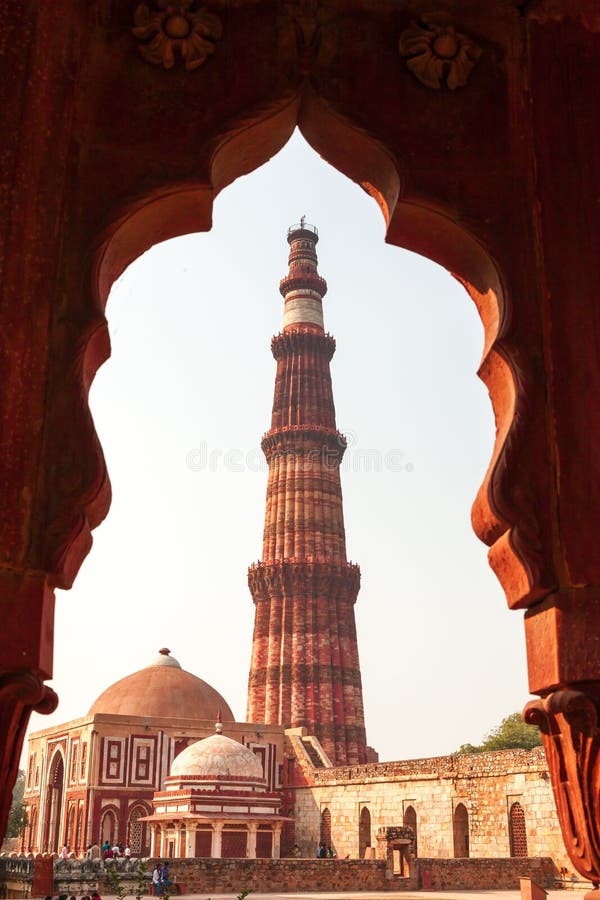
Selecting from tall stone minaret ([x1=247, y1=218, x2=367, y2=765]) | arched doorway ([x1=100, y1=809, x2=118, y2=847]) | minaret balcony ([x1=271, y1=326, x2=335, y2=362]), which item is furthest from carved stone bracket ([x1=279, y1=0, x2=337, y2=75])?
minaret balcony ([x1=271, y1=326, x2=335, y2=362])

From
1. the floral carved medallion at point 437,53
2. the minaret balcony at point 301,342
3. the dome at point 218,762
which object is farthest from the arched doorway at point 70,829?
the floral carved medallion at point 437,53

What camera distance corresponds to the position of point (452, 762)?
76.4ft

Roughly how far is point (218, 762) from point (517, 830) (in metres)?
6.69

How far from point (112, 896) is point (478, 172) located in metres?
16.4

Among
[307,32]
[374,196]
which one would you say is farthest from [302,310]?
[307,32]

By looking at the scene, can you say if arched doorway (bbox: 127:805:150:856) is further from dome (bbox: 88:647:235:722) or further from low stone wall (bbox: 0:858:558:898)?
low stone wall (bbox: 0:858:558:898)

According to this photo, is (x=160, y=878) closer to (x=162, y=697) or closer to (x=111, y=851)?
(x=111, y=851)

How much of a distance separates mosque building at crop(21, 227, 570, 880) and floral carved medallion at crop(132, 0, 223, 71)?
19159 millimetres

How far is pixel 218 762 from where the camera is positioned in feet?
68.5

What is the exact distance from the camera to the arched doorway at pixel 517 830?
2092 centimetres

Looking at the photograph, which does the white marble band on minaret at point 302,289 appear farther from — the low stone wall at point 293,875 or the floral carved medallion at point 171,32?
the floral carved medallion at point 171,32

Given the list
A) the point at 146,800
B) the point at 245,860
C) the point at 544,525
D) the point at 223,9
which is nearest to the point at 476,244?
the point at 544,525

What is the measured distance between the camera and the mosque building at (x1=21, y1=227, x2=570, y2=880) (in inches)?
808

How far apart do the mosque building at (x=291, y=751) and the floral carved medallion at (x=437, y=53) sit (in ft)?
62.8
